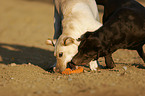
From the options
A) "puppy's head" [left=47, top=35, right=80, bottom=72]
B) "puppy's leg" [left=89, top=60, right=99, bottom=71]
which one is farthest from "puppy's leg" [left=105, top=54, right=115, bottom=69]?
"puppy's head" [left=47, top=35, right=80, bottom=72]

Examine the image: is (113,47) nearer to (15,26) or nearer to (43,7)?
(15,26)

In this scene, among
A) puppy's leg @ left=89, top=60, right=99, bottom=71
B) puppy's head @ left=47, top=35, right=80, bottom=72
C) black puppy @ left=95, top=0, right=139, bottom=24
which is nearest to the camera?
puppy's head @ left=47, top=35, right=80, bottom=72

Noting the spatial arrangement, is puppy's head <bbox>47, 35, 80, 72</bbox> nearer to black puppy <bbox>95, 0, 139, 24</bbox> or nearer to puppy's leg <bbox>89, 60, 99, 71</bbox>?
puppy's leg <bbox>89, 60, 99, 71</bbox>

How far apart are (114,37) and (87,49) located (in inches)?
25.0

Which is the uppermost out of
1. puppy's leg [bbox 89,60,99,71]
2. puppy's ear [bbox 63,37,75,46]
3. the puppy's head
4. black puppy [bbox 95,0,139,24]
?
black puppy [bbox 95,0,139,24]

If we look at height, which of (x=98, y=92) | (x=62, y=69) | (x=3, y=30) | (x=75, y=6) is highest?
(x=75, y=6)

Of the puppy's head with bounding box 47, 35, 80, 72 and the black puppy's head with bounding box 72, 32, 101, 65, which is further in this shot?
the puppy's head with bounding box 47, 35, 80, 72

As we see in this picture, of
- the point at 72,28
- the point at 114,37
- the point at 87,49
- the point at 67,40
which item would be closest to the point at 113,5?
the point at 114,37

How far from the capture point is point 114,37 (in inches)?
178

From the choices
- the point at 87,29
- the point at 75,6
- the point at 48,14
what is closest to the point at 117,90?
the point at 87,29

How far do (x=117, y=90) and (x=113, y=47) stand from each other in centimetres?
166

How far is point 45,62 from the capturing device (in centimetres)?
662

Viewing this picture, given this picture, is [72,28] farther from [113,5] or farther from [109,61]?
[113,5]

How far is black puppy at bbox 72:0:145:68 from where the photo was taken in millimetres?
4383
